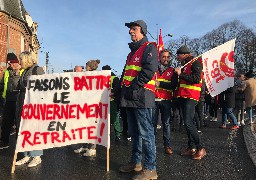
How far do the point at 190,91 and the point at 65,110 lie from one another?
86.7 inches

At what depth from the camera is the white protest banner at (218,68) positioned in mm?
7091

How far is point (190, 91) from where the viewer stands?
5.81 m

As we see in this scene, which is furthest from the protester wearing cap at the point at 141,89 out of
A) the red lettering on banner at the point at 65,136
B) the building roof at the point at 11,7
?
the building roof at the point at 11,7

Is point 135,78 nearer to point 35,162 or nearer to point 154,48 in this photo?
point 154,48

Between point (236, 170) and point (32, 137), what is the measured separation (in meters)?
3.21

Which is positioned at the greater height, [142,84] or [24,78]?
[24,78]

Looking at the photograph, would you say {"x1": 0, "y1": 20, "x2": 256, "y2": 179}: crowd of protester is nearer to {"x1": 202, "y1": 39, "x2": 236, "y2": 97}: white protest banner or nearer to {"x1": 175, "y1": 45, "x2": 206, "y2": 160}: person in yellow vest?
{"x1": 175, "y1": 45, "x2": 206, "y2": 160}: person in yellow vest

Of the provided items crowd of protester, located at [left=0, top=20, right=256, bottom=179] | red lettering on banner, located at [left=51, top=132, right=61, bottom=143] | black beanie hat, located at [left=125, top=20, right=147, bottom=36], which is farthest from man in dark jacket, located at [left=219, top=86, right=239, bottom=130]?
red lettering on banner, located at [left=51, top=132, right=61, bottom=143]

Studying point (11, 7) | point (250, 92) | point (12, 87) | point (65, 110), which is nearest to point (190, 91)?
point (65, 110)

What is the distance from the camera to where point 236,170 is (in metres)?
5.01

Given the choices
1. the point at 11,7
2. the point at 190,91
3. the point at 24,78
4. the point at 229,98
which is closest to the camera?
the point at 24,78

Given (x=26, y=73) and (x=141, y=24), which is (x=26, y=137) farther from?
(x=141, y=24)

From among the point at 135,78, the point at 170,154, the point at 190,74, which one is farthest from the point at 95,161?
the point at 190,74

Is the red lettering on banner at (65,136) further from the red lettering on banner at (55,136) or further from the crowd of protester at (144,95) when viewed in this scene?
the crowd of protester at (144,95)
